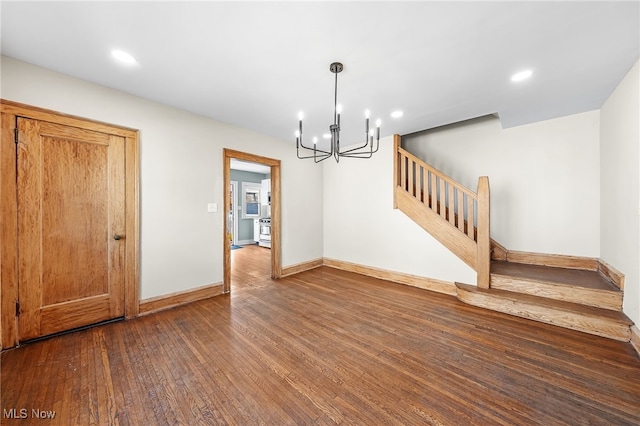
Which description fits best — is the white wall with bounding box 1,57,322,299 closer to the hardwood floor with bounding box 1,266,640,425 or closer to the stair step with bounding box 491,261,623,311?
the hardwood floor with bounding box 1,266,640,425

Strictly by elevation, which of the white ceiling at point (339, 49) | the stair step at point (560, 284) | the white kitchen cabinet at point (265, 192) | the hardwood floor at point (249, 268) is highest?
the white ceiling at point (339, 49)

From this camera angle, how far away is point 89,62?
217 centimetres

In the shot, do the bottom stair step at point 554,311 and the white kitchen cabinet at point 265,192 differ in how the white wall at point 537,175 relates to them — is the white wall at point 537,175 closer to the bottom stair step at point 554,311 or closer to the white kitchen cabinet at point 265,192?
the bottom stair step at point 554,311

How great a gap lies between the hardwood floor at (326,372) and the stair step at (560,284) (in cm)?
48

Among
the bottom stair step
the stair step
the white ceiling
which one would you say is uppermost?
the white ceiling

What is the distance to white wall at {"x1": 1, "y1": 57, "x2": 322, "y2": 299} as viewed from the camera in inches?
92.3

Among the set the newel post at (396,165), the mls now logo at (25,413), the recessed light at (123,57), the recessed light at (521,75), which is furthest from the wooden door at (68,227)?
the recessed light at (521,75)

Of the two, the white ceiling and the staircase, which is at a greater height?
the white ceiling

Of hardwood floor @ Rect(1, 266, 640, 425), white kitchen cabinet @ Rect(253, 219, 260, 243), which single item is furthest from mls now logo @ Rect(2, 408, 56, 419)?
white kitchen cabinet @ Rect(253, 219, 260, 243)

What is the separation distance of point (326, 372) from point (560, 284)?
2.95 m

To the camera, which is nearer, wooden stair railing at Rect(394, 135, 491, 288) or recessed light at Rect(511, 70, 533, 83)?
recessed light at Rect(511, 70, 533, 83)

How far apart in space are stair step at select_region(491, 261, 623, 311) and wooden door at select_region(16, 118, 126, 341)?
15.6 ft

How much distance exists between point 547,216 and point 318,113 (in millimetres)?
3775

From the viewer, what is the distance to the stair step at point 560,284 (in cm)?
258
